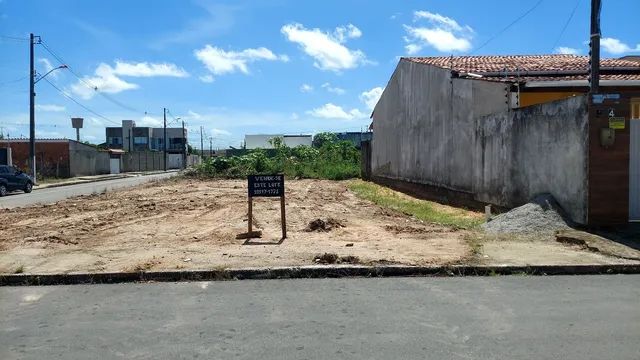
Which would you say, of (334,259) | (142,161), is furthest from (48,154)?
(334,259)

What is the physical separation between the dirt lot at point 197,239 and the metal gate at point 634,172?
335 cm

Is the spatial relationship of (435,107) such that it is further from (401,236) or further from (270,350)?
(270,350)

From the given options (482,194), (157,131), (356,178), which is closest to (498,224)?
(482,194)

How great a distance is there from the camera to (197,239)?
12.3 meters

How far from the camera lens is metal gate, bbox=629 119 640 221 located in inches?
460

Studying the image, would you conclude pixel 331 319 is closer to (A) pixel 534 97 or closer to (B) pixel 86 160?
(A) pixel 534 97

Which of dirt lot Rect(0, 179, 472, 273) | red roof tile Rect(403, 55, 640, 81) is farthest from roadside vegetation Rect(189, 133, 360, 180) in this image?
dirt lot Rect(0, 179, 472, 273)

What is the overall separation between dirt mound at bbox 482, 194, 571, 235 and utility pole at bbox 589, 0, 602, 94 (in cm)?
257

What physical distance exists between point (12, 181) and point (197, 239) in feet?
78.7

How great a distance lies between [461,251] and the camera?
10.2 metres

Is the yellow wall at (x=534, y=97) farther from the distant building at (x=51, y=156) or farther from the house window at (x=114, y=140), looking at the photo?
the house window at (x=114, y=140)

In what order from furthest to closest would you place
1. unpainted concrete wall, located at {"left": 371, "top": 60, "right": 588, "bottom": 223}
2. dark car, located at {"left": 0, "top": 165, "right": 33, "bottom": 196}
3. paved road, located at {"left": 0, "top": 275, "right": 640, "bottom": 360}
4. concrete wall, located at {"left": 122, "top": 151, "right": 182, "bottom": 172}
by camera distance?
concrete wall, located at {"left": 122, "top": 151, "right": 182, "bottom": 172} < dark car, located at {"left": 0, "top": 165, "right": 33, "bottom": 196} < unpainted concrete wall, located at {"left": 371, "top": 60, "right": 588, "bottom": 223} < paved road, located at {"left": 0, "top": 275, "right": 640, "bottom": 360}

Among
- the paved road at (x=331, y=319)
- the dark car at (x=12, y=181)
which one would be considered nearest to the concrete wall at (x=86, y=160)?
the dark car at (x=12, y=181)

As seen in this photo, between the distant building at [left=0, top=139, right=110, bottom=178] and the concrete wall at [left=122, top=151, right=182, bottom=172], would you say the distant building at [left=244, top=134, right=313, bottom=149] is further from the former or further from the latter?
the distant building at [left=0, top=139, right=110, bottom=178]
